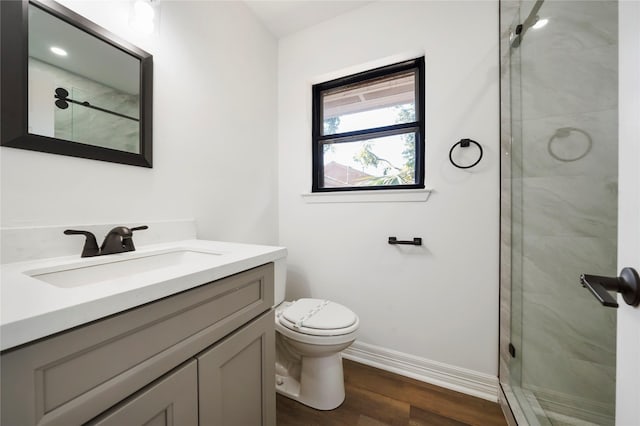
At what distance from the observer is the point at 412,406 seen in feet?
4.17

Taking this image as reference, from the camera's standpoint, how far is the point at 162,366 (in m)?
0.55

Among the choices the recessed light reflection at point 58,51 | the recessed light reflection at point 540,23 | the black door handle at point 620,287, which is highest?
the recessed light reflection at point 540,23

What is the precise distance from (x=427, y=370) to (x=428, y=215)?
94cm

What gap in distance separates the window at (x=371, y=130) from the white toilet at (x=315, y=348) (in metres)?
0.89

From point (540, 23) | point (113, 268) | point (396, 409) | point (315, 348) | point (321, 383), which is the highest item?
point (540, 23)

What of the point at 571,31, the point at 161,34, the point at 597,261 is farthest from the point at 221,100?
the point at 597,261

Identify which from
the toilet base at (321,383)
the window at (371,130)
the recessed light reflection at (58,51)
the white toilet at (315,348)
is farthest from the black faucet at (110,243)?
the window at (371,130)

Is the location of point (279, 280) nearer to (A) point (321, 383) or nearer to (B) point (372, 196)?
(A) point (321, 383)

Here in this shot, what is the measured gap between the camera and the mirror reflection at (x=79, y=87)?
791mm

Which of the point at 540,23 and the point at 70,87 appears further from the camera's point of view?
the point at 540,23

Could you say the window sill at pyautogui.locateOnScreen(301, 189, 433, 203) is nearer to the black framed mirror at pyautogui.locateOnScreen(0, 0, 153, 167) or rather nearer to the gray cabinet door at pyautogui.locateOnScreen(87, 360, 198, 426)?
the black framed mirror at pyautogui.locateOnScreen(0, 0, 153, 167)

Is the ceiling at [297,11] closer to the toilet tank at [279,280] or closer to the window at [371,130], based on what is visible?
the window at [371,130]

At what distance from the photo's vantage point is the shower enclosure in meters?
0.79

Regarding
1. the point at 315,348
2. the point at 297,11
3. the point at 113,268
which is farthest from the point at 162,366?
the point at 297,11
